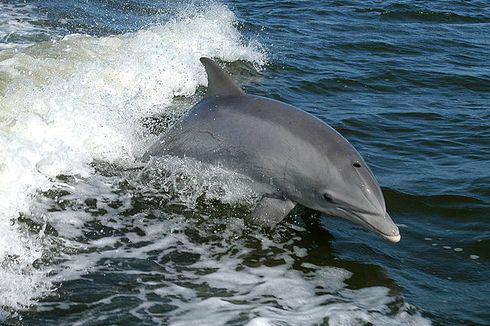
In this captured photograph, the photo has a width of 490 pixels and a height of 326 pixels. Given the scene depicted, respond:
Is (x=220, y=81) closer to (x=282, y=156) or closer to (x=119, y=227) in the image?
A: (x=282, y=156)

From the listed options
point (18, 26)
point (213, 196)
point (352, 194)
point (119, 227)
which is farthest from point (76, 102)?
point (18, 26)

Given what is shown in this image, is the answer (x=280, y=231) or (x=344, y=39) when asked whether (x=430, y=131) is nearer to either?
(x=280, y=231)

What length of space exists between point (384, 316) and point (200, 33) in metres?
13.2

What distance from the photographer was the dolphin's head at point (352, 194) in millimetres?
7547

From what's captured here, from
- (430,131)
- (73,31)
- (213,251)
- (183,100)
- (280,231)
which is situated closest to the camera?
(213,251)

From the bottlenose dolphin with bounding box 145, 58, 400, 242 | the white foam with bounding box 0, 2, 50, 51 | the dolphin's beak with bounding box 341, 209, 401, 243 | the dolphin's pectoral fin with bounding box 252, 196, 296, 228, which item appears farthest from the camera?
the white foam with bounding box 0, 2, 50, 51

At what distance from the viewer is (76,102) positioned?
429 inches

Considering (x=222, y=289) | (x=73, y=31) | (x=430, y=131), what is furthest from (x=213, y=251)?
(x=73, y=31)

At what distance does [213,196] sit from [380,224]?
215 centimetres

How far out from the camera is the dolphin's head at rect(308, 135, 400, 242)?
24.8ft

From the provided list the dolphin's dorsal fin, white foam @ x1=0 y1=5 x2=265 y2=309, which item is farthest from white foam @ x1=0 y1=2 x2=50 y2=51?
the dolphin's dorsal fin

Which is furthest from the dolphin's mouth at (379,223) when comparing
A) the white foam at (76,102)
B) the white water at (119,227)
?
the white foam at (76,102)

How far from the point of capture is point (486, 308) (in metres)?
6.76

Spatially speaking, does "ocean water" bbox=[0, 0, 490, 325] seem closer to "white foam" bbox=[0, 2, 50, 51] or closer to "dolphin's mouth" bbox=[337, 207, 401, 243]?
"white foam" bbox=[0, 2, 50, 51]
